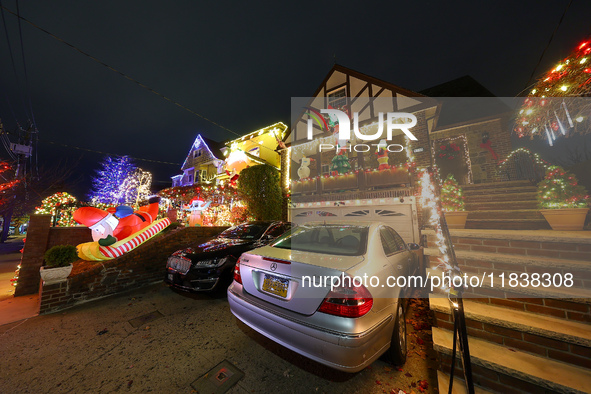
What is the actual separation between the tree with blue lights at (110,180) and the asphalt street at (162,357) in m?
28.6

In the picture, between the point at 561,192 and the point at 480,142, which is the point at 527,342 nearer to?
the point at 561,192

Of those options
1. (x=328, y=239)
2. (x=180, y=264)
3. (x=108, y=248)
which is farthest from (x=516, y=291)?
(x=108, y=248)

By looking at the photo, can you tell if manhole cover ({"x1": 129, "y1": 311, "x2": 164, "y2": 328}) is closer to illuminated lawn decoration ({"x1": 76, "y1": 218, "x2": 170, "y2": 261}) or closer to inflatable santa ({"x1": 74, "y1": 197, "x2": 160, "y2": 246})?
illuminated lawn decoration ({"x1": 76, "y1": 218, "x2": 170, "y2": 261})

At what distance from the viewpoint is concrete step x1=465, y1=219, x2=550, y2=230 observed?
388 cm

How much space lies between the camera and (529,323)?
2.06m

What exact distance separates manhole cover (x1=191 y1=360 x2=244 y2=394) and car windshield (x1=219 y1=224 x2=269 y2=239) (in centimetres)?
292

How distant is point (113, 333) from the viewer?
312cm

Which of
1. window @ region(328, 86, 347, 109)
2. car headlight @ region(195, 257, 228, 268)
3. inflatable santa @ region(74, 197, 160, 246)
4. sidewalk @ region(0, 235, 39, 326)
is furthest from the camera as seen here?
window @ region(328, 86, 347, 109)

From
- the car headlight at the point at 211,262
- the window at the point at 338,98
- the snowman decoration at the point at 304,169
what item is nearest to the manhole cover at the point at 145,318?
the car headlight at the point at 211,262

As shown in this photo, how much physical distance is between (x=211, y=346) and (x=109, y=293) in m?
3.62

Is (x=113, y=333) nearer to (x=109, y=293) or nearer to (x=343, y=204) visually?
(x=109, y=293)

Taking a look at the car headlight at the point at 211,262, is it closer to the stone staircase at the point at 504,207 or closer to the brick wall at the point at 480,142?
the stone staircase at the point at 504,207

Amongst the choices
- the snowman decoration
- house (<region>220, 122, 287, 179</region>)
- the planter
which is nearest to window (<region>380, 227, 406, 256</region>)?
the planter

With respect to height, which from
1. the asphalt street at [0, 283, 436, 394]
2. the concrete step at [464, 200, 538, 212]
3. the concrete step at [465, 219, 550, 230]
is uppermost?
the concrete step at [464, 200, 538, 212]
